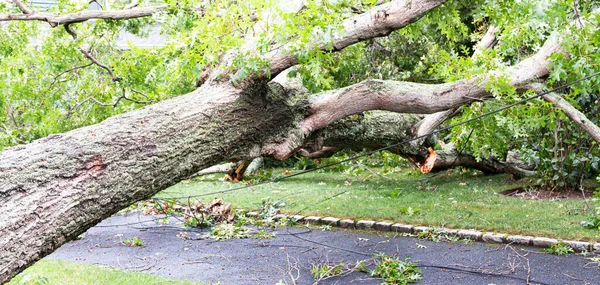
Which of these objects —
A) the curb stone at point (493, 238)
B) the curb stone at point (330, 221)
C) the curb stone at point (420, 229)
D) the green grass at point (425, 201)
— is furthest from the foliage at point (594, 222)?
the curb stone at point (330, 221)

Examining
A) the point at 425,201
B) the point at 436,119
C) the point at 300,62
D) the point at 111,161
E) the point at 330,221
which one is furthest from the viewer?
the point at 436,119

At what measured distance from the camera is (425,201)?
8.60 meters

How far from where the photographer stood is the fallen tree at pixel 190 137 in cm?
342

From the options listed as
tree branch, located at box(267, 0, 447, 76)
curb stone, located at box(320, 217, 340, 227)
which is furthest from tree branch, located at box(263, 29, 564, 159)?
curb stone, located at box(320, 217, 340, 227)

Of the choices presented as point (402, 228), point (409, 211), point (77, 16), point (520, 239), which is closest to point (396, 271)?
point (520, 239)

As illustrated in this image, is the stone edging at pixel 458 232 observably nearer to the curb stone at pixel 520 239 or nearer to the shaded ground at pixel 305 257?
the curb stone at pixel 520 239

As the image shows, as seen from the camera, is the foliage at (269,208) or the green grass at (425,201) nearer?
the green grass at (425,201)

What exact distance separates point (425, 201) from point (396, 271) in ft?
10.8

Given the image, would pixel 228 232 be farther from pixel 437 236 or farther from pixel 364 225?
pixel 437 236

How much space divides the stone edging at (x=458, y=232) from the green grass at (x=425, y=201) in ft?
0.58

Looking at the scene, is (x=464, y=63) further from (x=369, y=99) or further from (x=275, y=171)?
(x=275, y=171)

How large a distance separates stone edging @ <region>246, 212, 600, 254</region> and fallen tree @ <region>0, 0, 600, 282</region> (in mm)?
1115

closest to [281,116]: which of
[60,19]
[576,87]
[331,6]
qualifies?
[331,6]

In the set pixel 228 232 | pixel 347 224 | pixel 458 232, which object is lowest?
pixel 228 232
